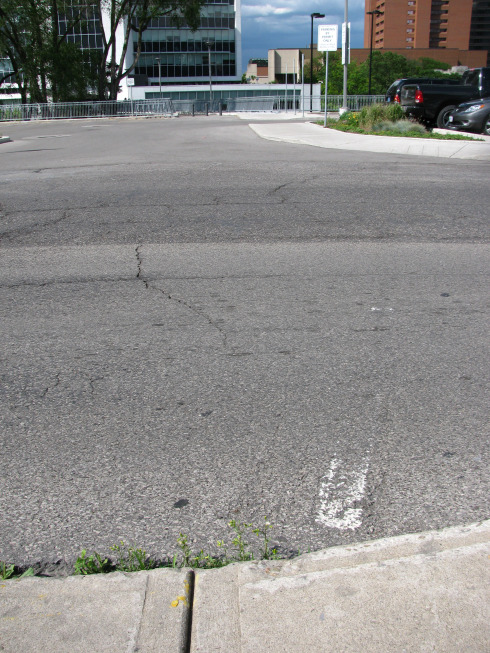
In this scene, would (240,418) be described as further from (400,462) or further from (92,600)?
(92,600)

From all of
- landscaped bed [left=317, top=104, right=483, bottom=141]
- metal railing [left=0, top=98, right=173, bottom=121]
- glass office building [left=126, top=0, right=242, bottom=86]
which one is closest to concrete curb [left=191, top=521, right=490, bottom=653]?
landscaped bed [left=317, top=104, right=483, bottom=141]

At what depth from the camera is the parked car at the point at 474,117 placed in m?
18.0

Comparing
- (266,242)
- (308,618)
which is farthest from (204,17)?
(308,618)

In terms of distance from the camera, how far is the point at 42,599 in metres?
2.18

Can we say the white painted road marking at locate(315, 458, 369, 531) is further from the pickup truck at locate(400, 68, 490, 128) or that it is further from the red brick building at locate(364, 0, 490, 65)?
the red brick building at locate(364, 0, 490, 65)

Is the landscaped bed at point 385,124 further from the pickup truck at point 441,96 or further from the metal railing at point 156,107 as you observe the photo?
the metal railing at point 156,107

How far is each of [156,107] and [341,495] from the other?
5598 centimetres

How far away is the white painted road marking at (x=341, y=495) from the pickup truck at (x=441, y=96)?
2017 cm

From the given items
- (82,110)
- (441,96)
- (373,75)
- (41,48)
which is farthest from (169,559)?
(373,75)

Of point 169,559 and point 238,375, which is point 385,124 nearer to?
point 238,375

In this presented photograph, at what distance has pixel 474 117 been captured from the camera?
18.2 meters

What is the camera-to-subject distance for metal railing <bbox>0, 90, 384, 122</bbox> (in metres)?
47.1

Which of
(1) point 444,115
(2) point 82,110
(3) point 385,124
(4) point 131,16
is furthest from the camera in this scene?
(4) point 131,16

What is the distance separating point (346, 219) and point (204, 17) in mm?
100033
